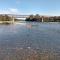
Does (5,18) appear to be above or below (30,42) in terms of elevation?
above

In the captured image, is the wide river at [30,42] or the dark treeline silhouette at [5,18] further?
the dark treeline silhouette at [5,18]

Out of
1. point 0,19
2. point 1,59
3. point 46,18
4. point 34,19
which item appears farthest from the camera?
point 34,19

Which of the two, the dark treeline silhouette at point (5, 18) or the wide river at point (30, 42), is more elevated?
the dark treeline silhouette at point (5, 18)

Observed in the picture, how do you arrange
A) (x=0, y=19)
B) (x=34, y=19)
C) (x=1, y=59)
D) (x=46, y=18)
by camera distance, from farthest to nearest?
(x=34, y=19) < (x=46, y=18) < (x=0, y=19) < (x=1, y=59)

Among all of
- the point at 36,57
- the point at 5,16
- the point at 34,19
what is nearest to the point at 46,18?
the point at 34,19

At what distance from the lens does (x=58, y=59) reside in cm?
966

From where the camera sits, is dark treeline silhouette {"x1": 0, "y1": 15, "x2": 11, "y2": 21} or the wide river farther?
dark treeline silhouette {"x1": 0, "y1": 15, "x2": 11, "y2": 21}

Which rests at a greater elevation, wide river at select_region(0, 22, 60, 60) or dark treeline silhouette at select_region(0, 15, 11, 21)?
dark treeline silhouette at select_region(0, 15, 11, 21)

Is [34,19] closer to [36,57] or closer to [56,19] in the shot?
[56,19]

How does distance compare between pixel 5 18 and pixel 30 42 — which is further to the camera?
pixel 5 18

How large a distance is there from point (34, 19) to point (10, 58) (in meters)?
109

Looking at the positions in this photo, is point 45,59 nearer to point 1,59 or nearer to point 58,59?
point 58,59

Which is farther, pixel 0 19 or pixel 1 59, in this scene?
pixel 0 19

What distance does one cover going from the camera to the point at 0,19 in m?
97.9
